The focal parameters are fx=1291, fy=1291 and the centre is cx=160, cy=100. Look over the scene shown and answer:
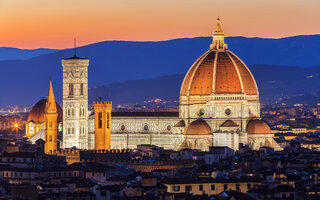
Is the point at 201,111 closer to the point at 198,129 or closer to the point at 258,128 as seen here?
the point at 198,129

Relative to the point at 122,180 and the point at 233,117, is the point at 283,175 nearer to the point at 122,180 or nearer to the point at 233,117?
the point at 122,180

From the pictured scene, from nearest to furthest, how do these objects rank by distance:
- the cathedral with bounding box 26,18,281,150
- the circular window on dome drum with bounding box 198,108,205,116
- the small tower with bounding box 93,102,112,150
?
the cathedral with bounding box 26,18,281,150, the circular window on dome drum with bounding box 198,108,205,116, the small tower with bounding box 93,102,112,150

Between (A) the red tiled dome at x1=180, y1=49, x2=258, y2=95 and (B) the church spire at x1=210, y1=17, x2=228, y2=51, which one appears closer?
(A) the red tiled dome at x1=180, y1=49, x2=258, y2=95

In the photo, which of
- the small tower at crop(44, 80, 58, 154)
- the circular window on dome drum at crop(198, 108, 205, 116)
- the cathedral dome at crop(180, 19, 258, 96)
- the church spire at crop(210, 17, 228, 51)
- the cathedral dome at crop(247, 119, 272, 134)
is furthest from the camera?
the church spire at crop(210, 17, 228, 51)

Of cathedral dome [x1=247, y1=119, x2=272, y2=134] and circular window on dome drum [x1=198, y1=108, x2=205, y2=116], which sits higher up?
circular window on dome drum [x1=198, y1=108, x2=205, y2=116]

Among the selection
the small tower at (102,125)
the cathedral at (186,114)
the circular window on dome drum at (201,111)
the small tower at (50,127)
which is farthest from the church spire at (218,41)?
the small tower at (50,127)

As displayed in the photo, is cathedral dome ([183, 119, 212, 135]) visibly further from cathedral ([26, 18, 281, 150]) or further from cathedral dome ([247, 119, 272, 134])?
cathedral dome ([247, 119, 272, 134])

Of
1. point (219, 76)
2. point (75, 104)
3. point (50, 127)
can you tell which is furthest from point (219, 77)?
point (50, 127)

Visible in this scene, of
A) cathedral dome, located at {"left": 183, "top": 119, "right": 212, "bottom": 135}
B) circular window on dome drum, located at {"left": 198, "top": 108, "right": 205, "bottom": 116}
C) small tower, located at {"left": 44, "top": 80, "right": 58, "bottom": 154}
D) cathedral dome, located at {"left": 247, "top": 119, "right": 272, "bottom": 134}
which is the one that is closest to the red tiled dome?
circular window on dome drum, located at {"left": 198, "top": 108, "right": 205, "bottom": 116}
